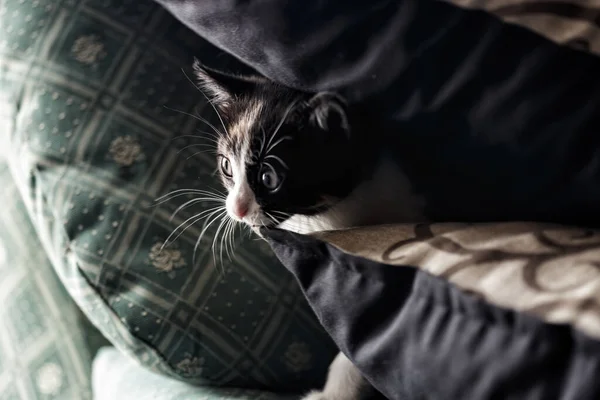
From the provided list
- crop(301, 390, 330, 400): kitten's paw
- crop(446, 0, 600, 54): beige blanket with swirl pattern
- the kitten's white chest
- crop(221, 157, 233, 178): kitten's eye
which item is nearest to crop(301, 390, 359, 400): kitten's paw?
crop(301, 390, 330, 400): kitten's paw

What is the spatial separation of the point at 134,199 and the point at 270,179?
8.0 inches

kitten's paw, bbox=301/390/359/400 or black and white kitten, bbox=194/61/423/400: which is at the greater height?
black and white kitten, bbox=194/61/423/400

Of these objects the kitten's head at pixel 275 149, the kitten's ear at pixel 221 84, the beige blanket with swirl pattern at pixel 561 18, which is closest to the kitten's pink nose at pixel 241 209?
the kitten's head at pixel 275 149

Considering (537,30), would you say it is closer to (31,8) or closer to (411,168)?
(411,168)

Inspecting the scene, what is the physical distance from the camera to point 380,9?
0.50 metres

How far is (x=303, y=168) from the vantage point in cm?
66

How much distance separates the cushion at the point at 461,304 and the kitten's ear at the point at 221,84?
0.89ft

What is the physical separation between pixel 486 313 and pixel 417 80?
0.67 ft

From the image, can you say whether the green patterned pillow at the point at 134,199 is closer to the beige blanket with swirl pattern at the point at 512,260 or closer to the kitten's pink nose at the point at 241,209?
the kitten's pink nose at the point at 241,209

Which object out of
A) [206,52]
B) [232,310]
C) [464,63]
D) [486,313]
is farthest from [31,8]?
[486,313]

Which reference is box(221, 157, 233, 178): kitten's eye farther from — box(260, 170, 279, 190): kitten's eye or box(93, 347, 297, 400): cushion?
box(93, 347, 297, 400): cushion

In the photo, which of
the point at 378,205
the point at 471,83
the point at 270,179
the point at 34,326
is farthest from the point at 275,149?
the point at 34,326

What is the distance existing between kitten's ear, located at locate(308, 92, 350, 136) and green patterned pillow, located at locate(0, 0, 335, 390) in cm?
26

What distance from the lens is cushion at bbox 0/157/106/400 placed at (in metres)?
0.86
